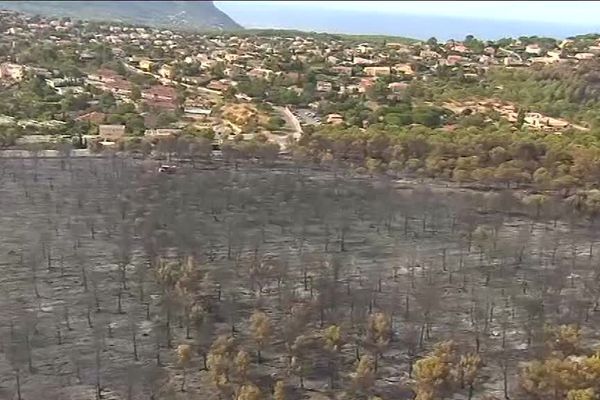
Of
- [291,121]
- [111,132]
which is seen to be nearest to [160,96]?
[291,121]

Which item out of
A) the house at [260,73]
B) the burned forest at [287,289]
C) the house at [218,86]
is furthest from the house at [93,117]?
the house at [260,73]

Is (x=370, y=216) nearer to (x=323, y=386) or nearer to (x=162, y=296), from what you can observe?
(x=162, y=296)

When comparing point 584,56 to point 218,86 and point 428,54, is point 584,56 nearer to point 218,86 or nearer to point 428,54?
point 428,54

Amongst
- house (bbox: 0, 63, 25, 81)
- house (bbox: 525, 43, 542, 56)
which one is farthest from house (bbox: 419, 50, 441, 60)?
house (bbox: 0, 63, 25, 81)

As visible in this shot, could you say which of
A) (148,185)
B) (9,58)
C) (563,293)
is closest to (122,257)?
(148,185)

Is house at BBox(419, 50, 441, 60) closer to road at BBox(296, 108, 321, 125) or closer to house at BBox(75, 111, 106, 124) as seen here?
road at BBox(296, 108, 321, 125)
